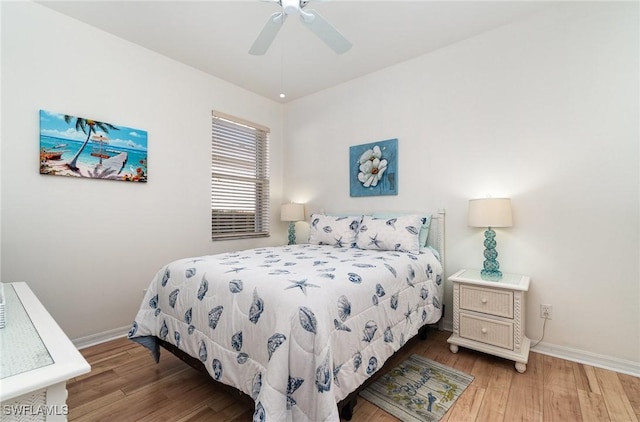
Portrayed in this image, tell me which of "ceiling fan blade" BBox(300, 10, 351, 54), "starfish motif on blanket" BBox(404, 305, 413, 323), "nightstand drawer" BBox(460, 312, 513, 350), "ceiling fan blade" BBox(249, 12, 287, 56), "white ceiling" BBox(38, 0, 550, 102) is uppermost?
"white ceiling" BBox(38, 0, 550, 102)

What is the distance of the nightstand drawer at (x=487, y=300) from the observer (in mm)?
2133

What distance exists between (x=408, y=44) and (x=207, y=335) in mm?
3027

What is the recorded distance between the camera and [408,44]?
9.39 ft

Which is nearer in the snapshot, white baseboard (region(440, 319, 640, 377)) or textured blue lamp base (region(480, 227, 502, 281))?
white baseboard (region(440, 319, 640, 377))

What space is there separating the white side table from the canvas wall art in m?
2.89

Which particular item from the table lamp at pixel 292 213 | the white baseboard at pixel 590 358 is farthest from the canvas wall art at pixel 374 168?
the white baseboard at pixel 590 358

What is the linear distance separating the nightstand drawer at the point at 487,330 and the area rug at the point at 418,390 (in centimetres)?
34

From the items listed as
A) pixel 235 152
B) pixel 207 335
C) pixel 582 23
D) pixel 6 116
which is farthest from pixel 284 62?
pixel 207 335

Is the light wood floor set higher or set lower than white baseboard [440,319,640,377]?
lower

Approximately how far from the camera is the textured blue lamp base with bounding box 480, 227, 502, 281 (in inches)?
96.8

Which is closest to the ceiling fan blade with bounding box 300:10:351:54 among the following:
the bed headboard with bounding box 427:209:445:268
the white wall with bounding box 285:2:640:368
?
the white wall with bounding box 285:2:640:368

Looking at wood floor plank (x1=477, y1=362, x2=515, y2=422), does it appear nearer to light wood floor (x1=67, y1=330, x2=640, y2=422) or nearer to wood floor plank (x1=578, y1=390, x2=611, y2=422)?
light wood floor (x1=67, y1=330, x2=640, y2=422)

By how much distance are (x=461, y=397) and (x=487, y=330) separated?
62cm

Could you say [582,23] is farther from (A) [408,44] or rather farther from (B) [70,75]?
(B) [70,75]
